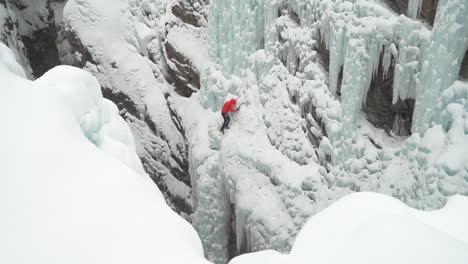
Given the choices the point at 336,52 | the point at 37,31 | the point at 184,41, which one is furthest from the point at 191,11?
the point at 37,31

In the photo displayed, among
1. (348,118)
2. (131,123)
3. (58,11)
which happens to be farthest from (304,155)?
(58,11)

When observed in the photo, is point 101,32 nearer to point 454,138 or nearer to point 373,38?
point 373,38

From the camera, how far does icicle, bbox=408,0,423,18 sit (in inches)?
210

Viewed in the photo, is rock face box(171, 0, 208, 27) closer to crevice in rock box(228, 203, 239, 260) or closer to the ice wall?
crevice in rock box(228, 203, 239, 260)

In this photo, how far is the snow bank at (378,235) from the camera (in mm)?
2314

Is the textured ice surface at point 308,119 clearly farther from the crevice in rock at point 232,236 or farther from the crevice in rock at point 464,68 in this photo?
the crevice in rock at point 464,68

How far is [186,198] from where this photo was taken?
1103cm

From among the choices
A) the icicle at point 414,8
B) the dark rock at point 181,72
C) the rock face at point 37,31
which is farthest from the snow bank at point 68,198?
the rock face at point 37,31

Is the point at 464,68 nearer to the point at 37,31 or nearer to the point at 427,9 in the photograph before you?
the point at 427,9

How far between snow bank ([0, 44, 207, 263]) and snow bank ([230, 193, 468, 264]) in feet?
2.21

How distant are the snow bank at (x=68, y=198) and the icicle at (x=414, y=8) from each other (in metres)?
3.96

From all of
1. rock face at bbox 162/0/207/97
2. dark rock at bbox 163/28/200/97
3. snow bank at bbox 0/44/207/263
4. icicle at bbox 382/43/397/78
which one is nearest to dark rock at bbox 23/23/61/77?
dark rock at bbox 163/28/200/97

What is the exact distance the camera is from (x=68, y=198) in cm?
306

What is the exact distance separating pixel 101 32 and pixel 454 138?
400 inches
